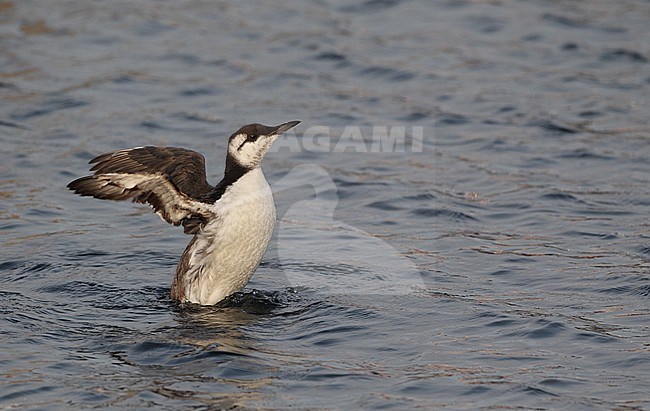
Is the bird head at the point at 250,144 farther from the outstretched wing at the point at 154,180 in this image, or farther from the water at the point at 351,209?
the water at the point at 351,209

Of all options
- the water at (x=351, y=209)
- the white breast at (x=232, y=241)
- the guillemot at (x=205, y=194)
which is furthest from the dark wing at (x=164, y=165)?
the water at (x=351, y=209)

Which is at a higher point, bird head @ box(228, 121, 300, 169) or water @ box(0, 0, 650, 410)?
bird head @ box(228, 121, 300, 169)

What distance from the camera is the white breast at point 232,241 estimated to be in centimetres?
860

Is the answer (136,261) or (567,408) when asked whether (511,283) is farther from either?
(136,261)

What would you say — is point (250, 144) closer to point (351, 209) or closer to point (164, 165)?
point (164, 165)

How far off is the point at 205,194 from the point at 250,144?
1.61ft

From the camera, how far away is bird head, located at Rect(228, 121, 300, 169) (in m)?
8.62

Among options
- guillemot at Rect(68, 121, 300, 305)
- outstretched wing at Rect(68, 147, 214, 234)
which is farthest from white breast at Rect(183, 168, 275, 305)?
outstretched wing at Rect(68, 147, 214, 234)

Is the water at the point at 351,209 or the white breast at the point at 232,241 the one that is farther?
the white breast at the point at 232,241

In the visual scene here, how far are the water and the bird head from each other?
3.85 feet

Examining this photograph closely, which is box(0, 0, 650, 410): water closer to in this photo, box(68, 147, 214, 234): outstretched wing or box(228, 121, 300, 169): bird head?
box(68, 147, 214, 234): outstretched wing

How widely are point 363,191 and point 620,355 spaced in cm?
469

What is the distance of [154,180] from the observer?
8.40 m

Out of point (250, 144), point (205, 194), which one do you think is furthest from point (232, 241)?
point (250, 144)
